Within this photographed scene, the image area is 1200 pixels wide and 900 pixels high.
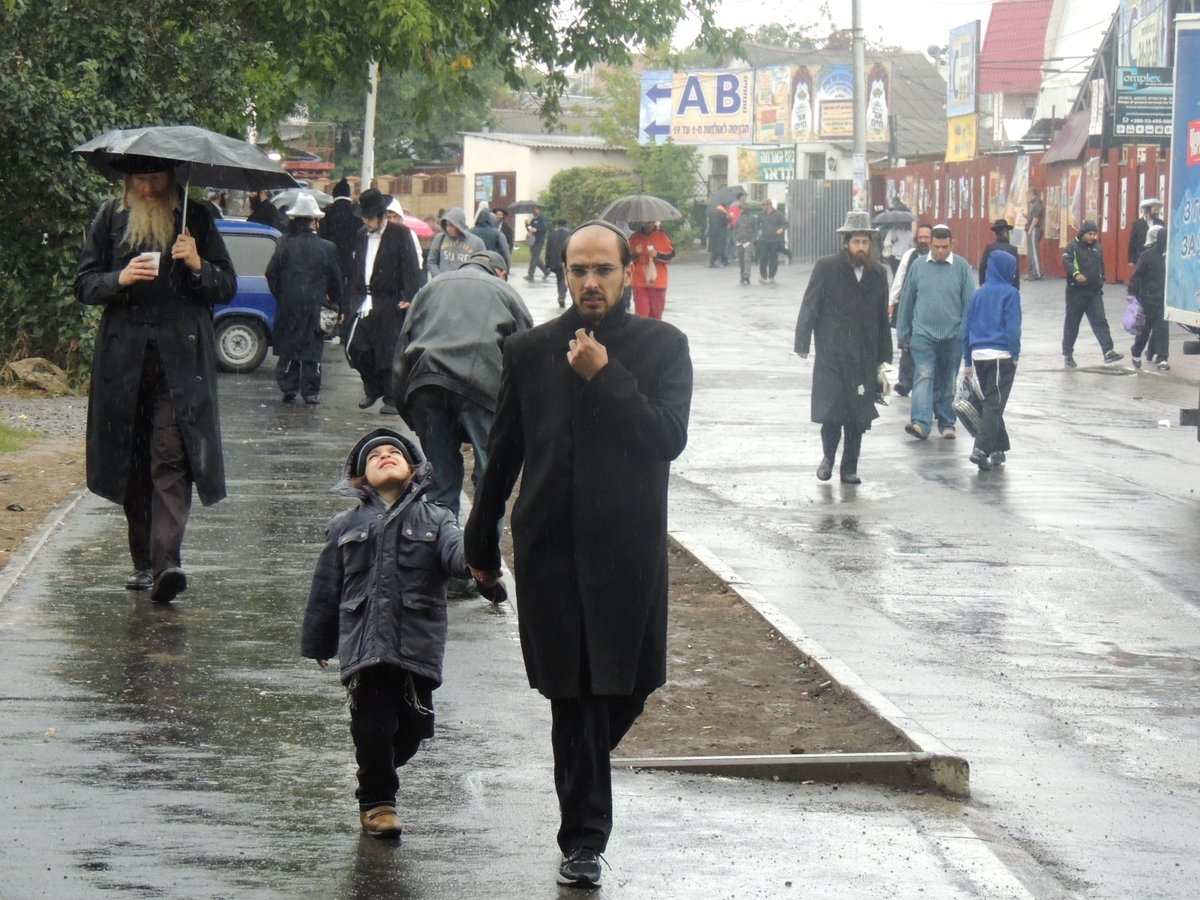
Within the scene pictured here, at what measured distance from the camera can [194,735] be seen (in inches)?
255

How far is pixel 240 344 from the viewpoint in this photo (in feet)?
66.8

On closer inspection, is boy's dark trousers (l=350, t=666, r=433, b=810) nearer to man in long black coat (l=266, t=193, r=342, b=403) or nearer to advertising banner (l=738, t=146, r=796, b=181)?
man in long black coat (l=266, t=193, r=342, b=403)

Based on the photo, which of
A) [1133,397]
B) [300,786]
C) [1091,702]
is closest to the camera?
[300,786]

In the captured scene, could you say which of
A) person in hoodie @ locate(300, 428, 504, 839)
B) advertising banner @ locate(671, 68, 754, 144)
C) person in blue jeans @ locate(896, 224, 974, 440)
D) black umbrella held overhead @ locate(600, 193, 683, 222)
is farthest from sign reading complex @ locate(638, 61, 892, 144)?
person in hoodie @ locate(300, 428, 504, 839)

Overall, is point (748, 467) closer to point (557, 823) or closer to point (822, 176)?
point (557, 823)

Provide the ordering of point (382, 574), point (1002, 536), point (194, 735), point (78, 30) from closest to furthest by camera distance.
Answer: point (382, 574)
point (194, 735)
point (1002, 536)
point (78, 30)

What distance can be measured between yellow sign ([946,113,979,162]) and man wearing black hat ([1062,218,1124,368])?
2316 centimetres

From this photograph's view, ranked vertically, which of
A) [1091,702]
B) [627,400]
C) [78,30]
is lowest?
[1091,702]

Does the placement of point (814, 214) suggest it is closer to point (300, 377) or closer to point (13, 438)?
point (300, 377)

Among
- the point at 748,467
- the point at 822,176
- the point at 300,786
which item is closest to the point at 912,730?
the point at 300,786

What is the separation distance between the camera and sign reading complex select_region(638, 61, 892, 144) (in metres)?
52.2

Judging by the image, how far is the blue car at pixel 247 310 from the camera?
2016 cm

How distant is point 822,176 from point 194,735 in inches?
2211

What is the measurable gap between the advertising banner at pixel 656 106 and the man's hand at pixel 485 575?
49.0 m
